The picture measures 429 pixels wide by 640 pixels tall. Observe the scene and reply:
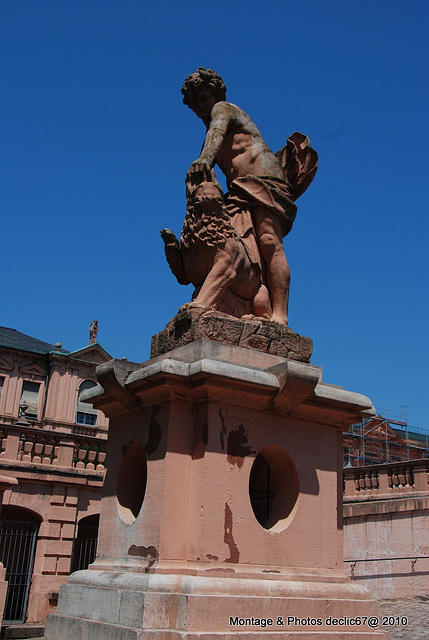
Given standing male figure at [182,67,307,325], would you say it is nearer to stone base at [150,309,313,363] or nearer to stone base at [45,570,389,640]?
stone base at [150,309,313,363]

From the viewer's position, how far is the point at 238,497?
5746mm

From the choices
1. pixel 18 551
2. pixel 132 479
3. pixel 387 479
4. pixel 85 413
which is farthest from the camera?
pixel 85 413

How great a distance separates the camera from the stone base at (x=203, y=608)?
509cm

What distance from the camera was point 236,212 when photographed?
730 centimetres

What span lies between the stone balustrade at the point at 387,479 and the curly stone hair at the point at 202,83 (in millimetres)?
12078

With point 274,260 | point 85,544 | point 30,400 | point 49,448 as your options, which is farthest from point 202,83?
point 30,400

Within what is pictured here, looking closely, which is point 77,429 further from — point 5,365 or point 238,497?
point 238,497

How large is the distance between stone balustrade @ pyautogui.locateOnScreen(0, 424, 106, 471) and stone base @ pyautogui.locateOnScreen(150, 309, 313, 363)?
11869 millimetres

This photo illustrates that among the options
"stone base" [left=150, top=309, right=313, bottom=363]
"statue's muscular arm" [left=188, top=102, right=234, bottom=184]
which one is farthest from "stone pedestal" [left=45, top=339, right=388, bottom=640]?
"statue's muscular arm" [left=188, top=102, right=234, bottom=184]

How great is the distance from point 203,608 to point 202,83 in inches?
212

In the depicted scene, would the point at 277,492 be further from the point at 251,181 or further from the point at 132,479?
the point at 251,181

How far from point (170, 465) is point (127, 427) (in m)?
1.02

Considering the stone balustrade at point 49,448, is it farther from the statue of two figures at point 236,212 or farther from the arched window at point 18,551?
the statue of two figures at point 236,212

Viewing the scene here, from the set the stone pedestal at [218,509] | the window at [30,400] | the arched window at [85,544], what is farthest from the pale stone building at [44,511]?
the window at [30,400]
